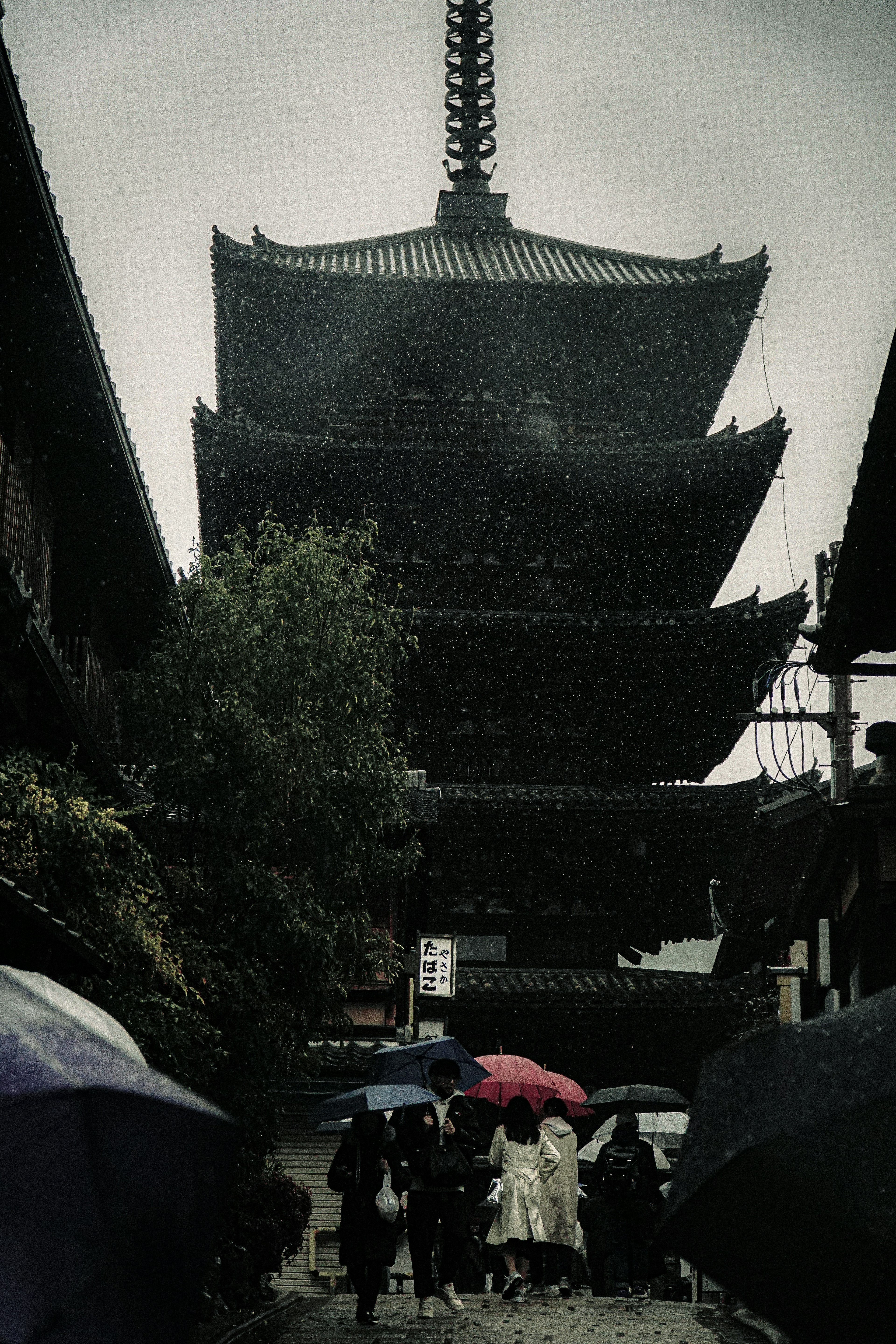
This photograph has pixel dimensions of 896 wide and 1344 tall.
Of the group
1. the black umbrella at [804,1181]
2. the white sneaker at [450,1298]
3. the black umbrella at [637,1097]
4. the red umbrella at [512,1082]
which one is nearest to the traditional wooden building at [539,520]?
the black umbrella at [637,1097]

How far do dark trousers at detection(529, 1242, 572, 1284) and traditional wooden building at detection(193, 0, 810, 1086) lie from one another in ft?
21.1

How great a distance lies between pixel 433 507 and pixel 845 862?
51.6 ft

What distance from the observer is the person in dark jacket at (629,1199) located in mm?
13109

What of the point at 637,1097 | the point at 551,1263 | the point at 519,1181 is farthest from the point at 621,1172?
the point at 637,1097

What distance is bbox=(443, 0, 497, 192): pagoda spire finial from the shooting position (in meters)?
32.4

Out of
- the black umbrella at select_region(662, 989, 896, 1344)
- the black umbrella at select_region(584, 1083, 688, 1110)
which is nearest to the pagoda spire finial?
the black umbrella at select_region(584, 1083, 688, 1110)

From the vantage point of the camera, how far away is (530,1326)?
10688 millimetres

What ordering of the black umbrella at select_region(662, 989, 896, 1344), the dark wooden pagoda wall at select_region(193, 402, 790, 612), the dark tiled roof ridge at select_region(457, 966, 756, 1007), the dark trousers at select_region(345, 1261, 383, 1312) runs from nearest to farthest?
1. the black umbrella at select_region(662, 989, 896, 1344)
2. the dark trousers at select_region(345, 1261, 383, 1312)
3. the dark tiled roof ridge at select_region(457, 966, 756, 1007)
4. the dark wooden pagoda wall at select_region(193, 402, 790, 612)

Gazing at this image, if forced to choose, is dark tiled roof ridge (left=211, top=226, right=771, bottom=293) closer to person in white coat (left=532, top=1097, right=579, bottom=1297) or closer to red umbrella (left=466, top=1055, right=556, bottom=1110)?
red umbrella (left=466, top=1055, right=556, bottom=1110)

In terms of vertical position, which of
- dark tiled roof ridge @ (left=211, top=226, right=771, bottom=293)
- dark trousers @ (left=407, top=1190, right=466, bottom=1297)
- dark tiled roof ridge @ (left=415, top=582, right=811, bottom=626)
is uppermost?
dark tiled roof ridge @ (left=211, top=226, right=771, bottom=293)

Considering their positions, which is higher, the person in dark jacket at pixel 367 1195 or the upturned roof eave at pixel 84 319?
the upturned roof eave at pixel 84 319

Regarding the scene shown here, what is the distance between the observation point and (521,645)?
25.4m

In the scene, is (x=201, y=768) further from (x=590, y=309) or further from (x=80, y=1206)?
(x=590, y=309)

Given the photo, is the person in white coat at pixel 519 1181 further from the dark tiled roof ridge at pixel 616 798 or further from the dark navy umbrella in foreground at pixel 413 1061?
the dark tiled roof ridge at pixel 616 798
